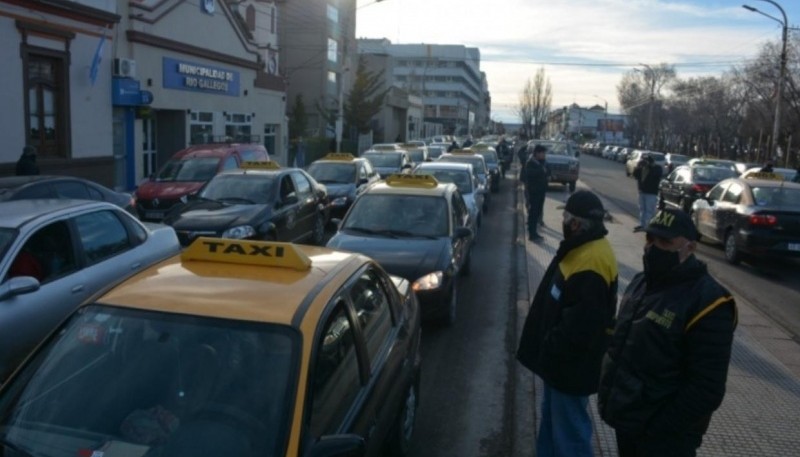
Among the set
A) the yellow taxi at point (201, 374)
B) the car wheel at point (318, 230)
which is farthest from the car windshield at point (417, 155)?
the yellow taxi at point (201, 374)

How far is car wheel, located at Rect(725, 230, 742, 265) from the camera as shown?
42.7ft

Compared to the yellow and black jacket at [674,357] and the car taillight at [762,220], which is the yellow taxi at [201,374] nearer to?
the yellow and black jacket at [674,357]

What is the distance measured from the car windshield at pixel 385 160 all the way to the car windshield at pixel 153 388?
64.4ft

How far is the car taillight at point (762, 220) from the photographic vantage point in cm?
1212

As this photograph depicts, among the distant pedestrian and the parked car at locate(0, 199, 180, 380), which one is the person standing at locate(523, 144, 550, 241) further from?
the distant pedestrian

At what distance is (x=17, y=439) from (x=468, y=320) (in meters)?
6.34

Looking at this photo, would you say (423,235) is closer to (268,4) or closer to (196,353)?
(196,353)

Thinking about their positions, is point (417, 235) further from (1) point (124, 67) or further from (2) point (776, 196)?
(1) point (124, 67)

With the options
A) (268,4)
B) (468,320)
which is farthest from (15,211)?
(268,4)

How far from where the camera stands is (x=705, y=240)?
16.1m

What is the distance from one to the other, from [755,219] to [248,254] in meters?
10.7

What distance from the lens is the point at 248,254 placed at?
13.2ft

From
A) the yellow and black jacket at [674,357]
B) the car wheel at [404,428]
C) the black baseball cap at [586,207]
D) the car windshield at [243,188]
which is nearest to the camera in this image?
the yellow and black jacket at [674,357]

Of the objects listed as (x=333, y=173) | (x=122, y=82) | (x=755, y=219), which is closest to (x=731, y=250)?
(x=755, y=219)
